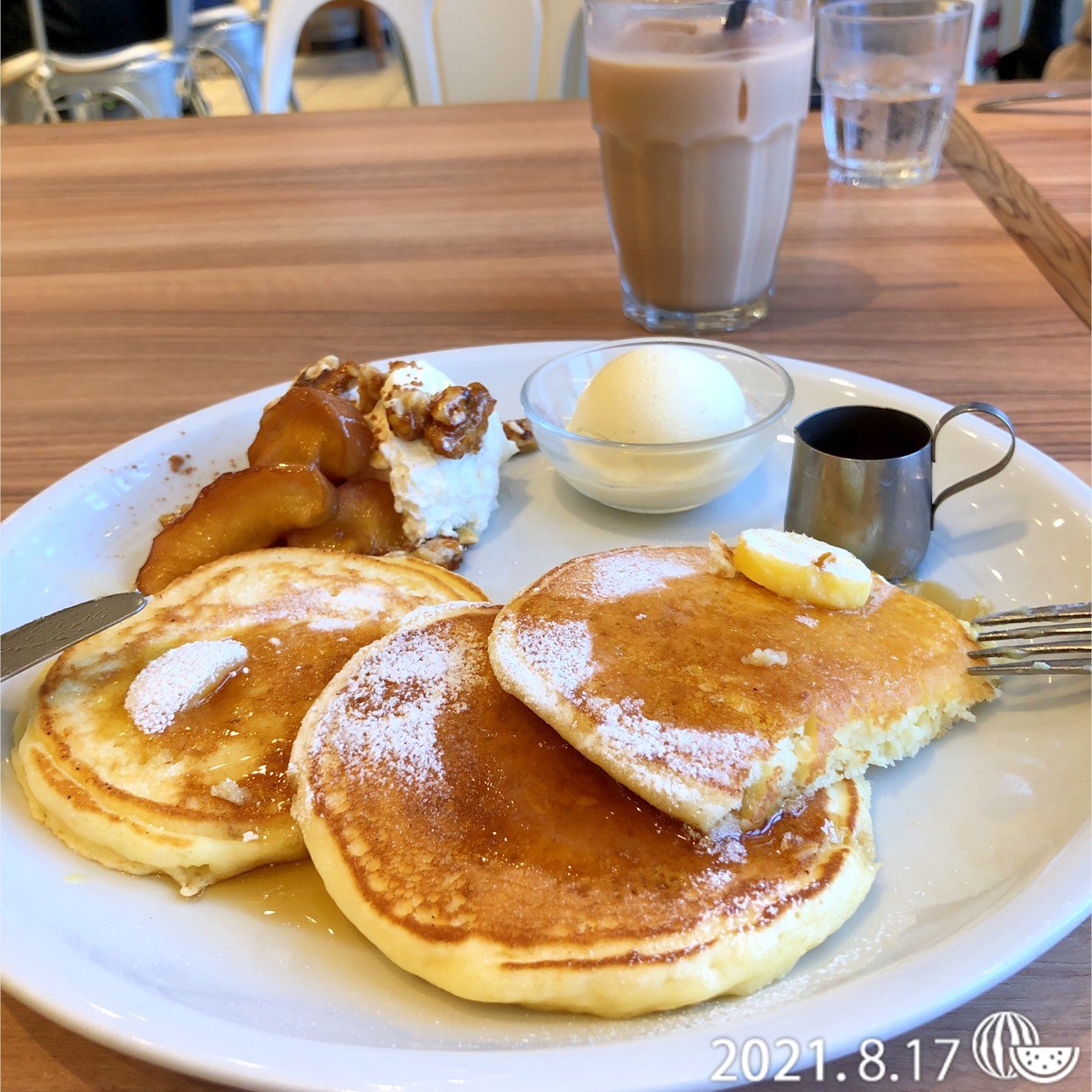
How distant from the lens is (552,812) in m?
0.89

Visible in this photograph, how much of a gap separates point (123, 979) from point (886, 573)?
42.3 inches

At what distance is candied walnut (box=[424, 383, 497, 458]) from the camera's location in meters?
1.47

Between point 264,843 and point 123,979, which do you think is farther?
point 264,843

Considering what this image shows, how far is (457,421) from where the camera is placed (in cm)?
148

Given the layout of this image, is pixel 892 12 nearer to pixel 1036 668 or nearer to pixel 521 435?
pixel 521 435

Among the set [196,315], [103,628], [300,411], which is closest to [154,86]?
[196,315]

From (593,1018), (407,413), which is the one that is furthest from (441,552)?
(593,1018)

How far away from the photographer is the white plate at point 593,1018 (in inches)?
28.0

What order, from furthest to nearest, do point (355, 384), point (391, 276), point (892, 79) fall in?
point (892, 79), point (391, 276), point (355, 384)

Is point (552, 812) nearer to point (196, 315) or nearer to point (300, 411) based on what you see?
point (300, 411)

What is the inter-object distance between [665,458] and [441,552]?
38 cm

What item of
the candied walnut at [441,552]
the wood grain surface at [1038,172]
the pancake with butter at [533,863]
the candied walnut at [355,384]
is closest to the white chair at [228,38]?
the wood grain surface at [1038,172]

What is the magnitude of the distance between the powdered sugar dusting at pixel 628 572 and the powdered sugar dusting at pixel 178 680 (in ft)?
1.45

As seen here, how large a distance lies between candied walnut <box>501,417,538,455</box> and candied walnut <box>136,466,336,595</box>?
398 millimetres
